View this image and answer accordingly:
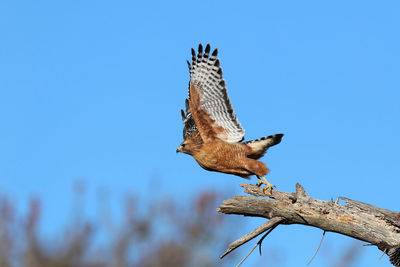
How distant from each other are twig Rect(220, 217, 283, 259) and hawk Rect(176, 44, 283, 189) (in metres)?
1.16

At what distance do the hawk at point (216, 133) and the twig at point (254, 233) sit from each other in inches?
45.7

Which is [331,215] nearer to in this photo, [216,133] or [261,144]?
[261,144]

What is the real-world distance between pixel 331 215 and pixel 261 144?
1708 mm

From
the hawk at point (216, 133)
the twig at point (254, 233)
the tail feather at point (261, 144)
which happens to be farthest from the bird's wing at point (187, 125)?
the twig at point (254, 233)

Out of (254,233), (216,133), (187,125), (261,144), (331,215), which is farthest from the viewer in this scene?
(187,125)

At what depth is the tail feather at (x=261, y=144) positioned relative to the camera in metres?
7.82

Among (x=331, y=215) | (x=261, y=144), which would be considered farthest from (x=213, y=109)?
(x=331, y=215)

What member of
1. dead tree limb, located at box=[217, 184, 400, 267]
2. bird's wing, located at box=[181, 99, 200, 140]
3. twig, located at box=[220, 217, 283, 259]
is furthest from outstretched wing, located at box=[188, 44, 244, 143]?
twig, located at box=[220, 217, 283, 259]

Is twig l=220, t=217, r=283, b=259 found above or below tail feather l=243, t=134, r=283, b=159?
below

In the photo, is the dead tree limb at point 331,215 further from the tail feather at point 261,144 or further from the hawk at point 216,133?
the tail feather at point 261,144

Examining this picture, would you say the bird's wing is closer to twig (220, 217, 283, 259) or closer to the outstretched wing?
the outstretched wing

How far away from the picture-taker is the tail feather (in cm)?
782

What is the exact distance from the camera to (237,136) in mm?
8281

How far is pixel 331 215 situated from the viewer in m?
6.62
